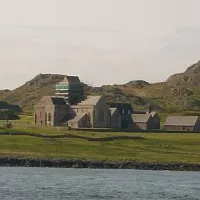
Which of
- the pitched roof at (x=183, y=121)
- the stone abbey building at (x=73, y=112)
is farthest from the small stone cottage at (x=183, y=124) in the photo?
the stone abbey building at (x=73, y=112)

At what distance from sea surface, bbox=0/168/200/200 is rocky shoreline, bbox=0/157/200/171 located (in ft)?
12.0

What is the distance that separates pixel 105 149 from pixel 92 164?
14.6m

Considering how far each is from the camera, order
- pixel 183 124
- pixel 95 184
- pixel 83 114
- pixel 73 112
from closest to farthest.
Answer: pixel 95 184, pixel 83 114, pixel 73 112, pixel 183 124

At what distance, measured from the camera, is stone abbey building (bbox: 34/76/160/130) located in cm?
16886

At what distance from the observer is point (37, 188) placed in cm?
6831

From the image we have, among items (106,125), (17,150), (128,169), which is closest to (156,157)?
(128,169)

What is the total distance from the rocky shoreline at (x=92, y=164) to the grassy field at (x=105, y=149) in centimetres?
301

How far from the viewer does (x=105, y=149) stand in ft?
356

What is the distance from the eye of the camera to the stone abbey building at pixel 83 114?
554 feet

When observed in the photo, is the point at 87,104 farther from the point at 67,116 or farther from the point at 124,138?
the point at 124,138

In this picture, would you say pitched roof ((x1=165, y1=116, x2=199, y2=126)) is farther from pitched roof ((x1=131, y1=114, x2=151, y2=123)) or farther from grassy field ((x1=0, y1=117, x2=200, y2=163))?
grassy field ((x1=0, y1=117, x2=200, y2=163))

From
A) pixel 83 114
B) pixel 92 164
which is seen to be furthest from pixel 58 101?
pixel 92 164

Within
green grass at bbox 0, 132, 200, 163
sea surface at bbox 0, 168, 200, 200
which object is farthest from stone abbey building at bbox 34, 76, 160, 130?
sea surface at bbox 0, 168, 200, 200

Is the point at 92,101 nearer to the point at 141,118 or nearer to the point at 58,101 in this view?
the point at 58,101
